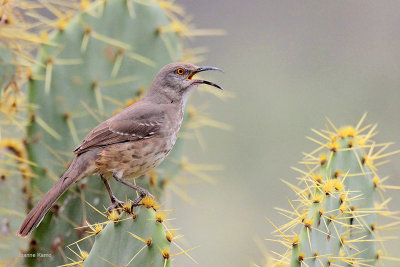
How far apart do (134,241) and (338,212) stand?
2.67 feet

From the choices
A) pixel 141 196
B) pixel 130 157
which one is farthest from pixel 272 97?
pixel 141 196

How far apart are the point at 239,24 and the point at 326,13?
58.4 inches

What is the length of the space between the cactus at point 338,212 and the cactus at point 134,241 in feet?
1.50

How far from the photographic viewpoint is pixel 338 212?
320 cm

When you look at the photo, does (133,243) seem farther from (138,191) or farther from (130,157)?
(130,157)

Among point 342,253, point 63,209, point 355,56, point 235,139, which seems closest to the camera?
point 342,253

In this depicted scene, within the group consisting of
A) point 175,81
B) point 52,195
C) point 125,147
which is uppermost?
point 175,81

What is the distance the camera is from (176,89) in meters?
3.95

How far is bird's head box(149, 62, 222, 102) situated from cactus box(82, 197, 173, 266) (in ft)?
3.17

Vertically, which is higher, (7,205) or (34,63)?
(34,63)

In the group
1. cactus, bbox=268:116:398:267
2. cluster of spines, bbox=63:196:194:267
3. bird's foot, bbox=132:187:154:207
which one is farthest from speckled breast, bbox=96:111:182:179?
cactus, bbox=268:116:398:267

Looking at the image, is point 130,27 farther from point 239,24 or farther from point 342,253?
point 239,24

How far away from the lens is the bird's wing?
3.57m

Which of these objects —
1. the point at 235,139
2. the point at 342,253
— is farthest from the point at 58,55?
the point at 235,139
